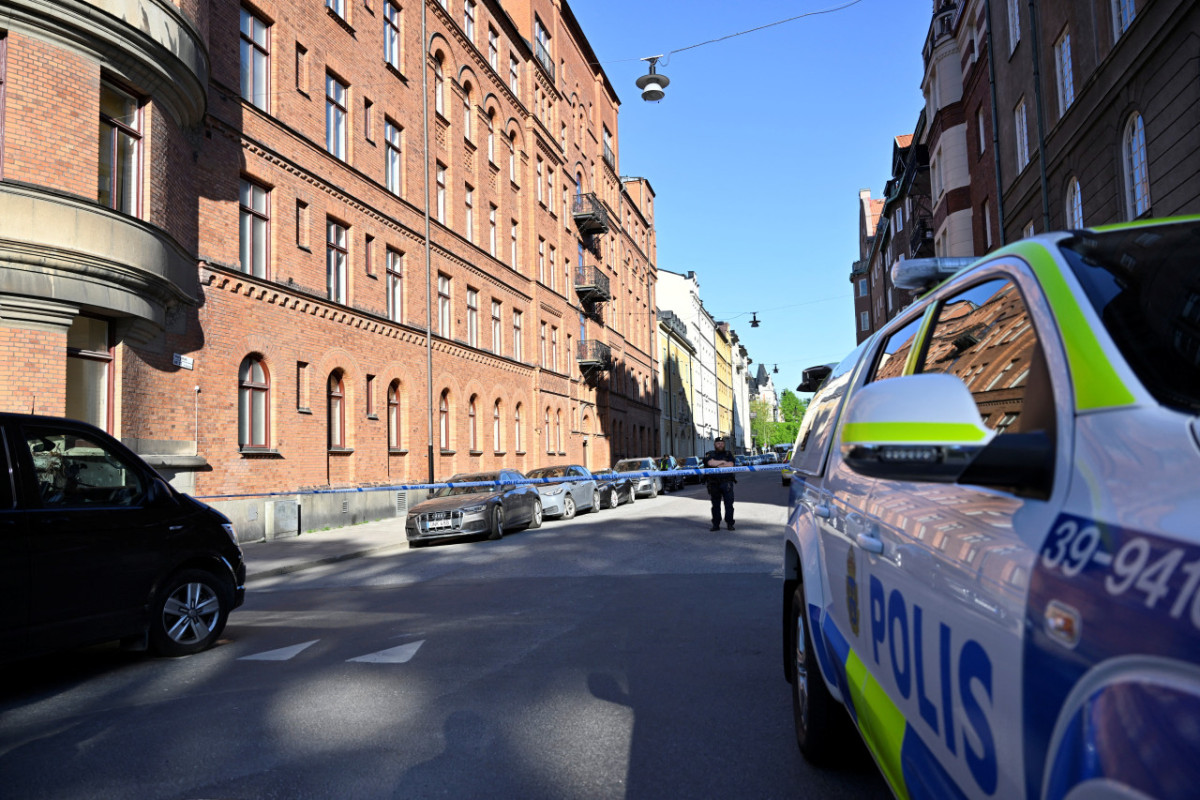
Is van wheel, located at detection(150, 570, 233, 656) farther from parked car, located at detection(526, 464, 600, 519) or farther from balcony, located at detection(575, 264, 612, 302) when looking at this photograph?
balcony, located at detection(575, 264, 612, 302)

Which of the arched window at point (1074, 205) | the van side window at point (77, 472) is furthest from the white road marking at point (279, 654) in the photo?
the arched window at point (1074, 205)

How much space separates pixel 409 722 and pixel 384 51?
23.7 metres

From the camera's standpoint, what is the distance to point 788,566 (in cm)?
456

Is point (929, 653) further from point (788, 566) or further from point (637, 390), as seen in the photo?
point (637, 390)

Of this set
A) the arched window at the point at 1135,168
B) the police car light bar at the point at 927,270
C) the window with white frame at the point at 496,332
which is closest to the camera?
the police car light bar at the point at 927,270

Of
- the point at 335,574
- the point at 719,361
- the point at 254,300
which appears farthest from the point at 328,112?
the point at 719,361

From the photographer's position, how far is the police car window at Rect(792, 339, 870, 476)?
3.99 metres

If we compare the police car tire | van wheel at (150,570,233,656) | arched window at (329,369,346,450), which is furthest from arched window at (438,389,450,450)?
the police car tire

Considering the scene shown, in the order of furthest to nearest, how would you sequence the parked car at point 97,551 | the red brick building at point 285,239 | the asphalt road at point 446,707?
the red brick building at point 285,239 < the parked car at point 97,551 < the asphalt road at point 446,707

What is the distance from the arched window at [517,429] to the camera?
33281 mm

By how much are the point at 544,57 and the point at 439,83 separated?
12.5 metres

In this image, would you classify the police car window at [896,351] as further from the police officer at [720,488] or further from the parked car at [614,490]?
the parked car at [614,490]

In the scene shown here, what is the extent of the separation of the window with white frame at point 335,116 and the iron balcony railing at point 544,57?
17399 mm

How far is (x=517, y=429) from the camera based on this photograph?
33906mm
